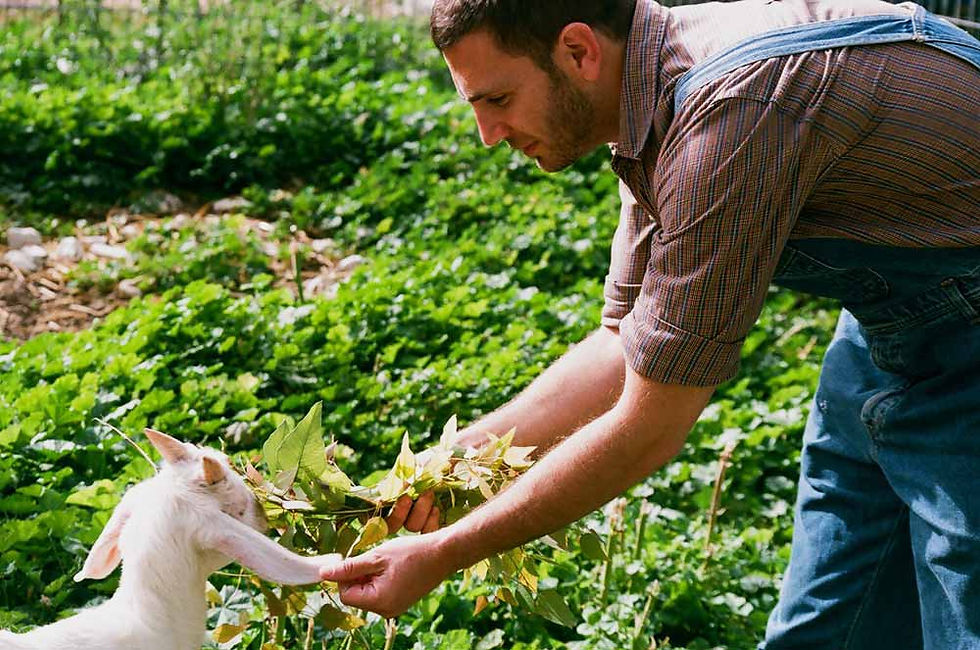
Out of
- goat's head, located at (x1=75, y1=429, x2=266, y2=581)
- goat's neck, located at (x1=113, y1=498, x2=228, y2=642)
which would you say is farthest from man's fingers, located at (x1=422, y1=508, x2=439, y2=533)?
goat's neck, located at (x1=113, y1=498, x2=228, y2=642)

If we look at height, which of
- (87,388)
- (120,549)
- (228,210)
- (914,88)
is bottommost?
(228,210)

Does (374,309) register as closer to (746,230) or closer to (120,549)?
(120,549)

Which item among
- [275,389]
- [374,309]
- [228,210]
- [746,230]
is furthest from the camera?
[228,210]

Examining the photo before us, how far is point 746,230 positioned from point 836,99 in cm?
30

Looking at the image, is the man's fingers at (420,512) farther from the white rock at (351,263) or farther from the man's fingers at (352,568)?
the white rock at (351,263)

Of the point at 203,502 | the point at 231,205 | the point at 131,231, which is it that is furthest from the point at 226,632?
the point at 231,205

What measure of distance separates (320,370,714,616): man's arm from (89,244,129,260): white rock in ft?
13.4

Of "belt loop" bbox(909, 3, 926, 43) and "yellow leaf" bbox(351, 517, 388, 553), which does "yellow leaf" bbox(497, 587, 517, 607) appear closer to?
"yellow leaf" bbox(351, 517, 388, 553)

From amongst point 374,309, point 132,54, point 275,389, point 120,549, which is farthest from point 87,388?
point 132,54

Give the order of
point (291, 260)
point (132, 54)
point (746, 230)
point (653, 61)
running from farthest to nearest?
point (132, 54), point (291, 260), point (653, 61), point (746, 230)

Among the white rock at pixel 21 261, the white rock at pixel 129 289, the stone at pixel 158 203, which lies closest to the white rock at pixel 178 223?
the stone at pixel 158 203

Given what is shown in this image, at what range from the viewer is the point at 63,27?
8.59m

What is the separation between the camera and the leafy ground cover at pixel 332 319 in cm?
371

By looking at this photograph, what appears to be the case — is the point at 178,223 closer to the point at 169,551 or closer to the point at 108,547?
the point at 108,547
